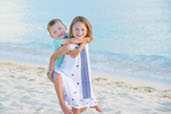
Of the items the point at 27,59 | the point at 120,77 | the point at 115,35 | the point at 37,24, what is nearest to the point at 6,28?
the point at 37,24

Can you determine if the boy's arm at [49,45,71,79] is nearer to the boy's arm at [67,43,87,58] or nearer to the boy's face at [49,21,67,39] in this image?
the boy's arm at [67,43,87,58]

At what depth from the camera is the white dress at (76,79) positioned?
265 centimetres

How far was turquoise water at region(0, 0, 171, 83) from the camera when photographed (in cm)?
834

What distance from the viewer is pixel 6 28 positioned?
15.4m

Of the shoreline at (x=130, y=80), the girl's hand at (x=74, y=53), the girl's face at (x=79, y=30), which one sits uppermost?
the girl's face at (x=79, y=30)

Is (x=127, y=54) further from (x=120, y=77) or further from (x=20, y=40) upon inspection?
(x=20, y=40)

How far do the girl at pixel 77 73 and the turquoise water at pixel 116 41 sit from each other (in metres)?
4.71

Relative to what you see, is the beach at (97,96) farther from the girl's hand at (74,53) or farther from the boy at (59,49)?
the girl's hand at (74,53)

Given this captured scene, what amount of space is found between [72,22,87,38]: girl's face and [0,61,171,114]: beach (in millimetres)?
1810

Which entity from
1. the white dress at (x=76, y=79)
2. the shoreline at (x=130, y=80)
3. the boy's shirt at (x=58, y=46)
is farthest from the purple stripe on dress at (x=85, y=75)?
the shoreline at (x=130, y=80)

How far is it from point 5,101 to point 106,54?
5963mm

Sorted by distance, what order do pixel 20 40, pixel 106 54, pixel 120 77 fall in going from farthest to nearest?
pixel 20 40
pixel 106 54
pixel 120 77

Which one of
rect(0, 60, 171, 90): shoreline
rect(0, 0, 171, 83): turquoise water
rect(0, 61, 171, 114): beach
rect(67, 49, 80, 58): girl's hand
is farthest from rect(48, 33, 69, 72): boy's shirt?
rect(0, 0, 171, 83): turquoise water

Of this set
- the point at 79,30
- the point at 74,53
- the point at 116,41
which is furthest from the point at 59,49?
the point at 116,41
